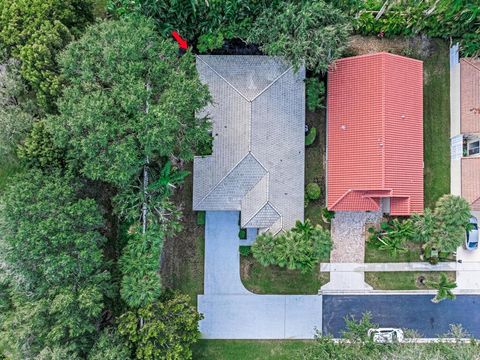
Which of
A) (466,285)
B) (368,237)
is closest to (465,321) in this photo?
(466,285)

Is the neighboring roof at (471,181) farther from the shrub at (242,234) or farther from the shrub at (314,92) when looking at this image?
the shrub at (242,234)

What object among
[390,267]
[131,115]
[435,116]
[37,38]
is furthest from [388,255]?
[37,38]

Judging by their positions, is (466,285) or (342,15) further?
(466,285)

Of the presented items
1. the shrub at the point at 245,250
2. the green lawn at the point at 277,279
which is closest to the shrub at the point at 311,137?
the shrub at the point at 245,250

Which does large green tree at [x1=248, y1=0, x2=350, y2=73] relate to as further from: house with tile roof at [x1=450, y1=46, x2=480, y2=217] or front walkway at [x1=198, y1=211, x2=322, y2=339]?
front walkway at [x1=198, y1=211, x2=322, y2=339]

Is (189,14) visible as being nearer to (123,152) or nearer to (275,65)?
(275,65)

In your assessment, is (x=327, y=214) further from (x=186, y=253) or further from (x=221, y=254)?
(x=186, y=253)

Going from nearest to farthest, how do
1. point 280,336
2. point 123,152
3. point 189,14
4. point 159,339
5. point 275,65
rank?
point 123,152, point 159,339, point 189,14, point 275,65, point 280,336
